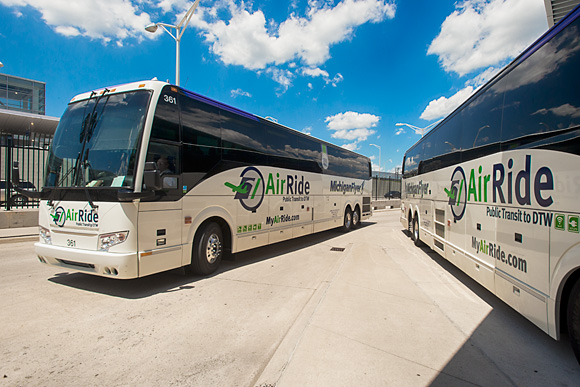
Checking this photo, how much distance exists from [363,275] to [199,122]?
14.9 ft

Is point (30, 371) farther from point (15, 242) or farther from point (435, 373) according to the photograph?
point (15, 242)

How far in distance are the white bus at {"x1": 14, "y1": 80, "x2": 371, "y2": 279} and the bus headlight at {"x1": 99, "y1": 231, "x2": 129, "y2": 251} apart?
15 mm

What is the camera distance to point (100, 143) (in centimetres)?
508

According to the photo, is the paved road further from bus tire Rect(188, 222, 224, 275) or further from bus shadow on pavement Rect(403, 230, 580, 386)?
bus tire Rect(188, 222, 224, 275)

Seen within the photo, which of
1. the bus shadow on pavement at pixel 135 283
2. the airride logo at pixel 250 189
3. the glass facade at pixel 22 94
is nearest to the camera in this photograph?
the bus shadow on pavement at pixel 135 283

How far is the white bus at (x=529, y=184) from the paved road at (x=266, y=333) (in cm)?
59

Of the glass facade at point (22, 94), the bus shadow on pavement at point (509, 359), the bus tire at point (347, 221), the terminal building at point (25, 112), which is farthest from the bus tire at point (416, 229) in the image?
the glass facade at point (22, 94)

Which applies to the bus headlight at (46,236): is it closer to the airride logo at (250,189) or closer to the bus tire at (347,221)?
the airride logo at (250,189)

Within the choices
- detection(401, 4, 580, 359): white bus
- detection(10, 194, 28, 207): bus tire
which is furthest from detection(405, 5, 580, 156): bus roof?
detection(10, 194, 28, 207): bus tire

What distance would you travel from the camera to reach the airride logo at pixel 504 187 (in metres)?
3.28

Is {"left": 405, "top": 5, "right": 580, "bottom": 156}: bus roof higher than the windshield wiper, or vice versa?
{"left": 405, "top": 5, "right": 580, "bottom": 156}: bus roof

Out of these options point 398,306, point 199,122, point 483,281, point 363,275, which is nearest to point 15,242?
point 199,122

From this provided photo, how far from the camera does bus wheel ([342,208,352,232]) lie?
1411 centimetres

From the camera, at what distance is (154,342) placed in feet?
11.5
